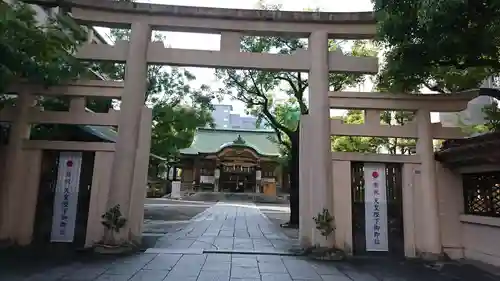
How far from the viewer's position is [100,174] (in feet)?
23.6

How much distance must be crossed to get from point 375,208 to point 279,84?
717cm

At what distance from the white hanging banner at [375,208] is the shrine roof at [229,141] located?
2775 centimetres

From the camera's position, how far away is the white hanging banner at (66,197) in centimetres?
717

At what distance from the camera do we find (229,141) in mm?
39969

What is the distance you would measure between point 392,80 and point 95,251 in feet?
21.6

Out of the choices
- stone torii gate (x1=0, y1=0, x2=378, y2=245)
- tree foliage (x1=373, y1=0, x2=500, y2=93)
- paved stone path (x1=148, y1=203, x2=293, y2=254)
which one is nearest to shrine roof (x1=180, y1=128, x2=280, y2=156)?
paved stone path (x1=148, y1=203, x2=293, y2=254)

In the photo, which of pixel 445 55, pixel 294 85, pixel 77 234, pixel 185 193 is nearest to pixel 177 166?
pixel 185 193

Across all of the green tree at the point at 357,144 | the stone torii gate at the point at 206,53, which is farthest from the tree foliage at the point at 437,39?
the green tree at the point at 357,144

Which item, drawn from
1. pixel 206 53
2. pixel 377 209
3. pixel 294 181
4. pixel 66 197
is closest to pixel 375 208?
pixel 377 209

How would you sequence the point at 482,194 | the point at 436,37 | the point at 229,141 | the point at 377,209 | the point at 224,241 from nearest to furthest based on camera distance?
the point at 436,37
the point at 482,194
the point at 377,209
the point at 224,241
the point at 229,141

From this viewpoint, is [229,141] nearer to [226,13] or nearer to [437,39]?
[226,13]

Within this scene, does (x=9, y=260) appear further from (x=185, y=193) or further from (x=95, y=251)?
(x=185, y=193)

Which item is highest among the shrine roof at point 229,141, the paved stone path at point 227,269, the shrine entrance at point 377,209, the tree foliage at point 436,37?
the shrine roof at point 229,141

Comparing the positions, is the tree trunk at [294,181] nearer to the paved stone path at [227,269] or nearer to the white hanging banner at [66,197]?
the paved stone path at [227,269]
